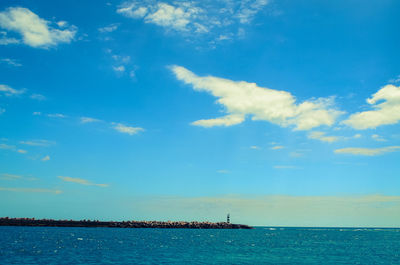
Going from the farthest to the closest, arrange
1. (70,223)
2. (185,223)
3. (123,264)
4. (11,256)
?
(185,223) < (70,223) < (11,256) < (123,264)

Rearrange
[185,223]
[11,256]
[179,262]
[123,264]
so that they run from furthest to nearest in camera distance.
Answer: [185,223] < [11,256] < [179,262] < [123,264]

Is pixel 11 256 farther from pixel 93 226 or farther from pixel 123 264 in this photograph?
pixel 93 226

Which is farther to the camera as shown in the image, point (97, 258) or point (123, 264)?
point (97, 258)

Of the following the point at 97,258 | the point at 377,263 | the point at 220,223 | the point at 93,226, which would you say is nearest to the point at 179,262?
the point at 97,258

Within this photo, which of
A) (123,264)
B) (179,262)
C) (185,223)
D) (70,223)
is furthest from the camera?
(185,223)

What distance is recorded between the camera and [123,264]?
35.5 meters

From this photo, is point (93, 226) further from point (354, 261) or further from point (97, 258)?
point (354, 261)

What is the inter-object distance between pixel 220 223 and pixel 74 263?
143752 mm

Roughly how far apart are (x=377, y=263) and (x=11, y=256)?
42.8 m

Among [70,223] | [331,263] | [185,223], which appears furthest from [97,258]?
[185,223]

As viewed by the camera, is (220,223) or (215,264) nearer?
(215,264)

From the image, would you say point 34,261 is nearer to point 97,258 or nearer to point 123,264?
point 97,258

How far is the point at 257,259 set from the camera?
41.5 metres

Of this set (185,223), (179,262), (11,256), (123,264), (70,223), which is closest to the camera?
(123,264)
